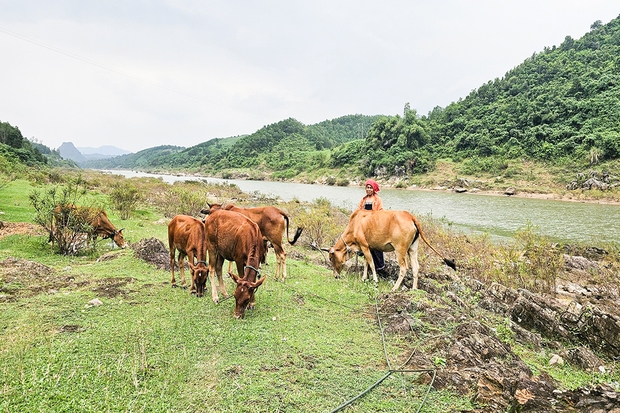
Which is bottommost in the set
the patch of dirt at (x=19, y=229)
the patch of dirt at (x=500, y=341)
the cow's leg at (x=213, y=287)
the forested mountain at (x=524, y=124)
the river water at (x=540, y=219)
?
the river water at (x=540, y=219)

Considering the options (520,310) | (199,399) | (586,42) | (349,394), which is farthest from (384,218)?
(586,42)

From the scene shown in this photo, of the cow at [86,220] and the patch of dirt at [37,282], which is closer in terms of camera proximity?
the patch of dirt at [37,282]

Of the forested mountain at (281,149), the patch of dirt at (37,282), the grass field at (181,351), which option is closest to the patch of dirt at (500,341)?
the grass field at (181,351)

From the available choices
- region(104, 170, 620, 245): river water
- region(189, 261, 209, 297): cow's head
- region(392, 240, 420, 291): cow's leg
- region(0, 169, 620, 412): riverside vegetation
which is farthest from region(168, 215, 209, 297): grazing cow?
region(104, 170, 620, 245): river water

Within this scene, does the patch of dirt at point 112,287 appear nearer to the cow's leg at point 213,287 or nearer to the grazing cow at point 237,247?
the cow's leg at point 213,287

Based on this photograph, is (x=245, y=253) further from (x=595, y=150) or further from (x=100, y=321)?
(x=595, y=150)

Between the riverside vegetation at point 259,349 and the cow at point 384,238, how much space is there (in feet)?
2.39

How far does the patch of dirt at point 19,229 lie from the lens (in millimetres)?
9705

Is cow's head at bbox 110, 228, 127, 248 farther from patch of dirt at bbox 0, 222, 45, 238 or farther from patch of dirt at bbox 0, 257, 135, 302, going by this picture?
patch of dirt at bbox 0, 257, 135, 302

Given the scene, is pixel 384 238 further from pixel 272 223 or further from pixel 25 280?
pixel 25 280

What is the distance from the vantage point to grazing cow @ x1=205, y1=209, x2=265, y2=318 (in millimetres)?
5496

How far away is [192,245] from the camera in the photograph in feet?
21.5

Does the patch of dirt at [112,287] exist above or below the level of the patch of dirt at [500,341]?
above

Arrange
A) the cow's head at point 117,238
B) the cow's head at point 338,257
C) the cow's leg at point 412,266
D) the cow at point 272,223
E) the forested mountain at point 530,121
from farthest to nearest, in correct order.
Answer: the forested mountain at point 530,121 → the cow's head at point 117,238 → the cow's head at point 338,257 → the cow at point 272,223 → the cow's leg at point 412,266
